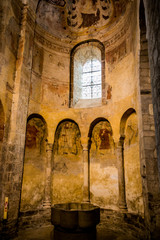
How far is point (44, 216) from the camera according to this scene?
28.5ft

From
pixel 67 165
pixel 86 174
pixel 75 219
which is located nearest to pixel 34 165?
pixel 67 165

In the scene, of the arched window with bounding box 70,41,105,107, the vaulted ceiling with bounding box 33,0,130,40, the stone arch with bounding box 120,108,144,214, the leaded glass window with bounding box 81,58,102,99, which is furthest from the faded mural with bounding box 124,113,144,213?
the vaulted ceiling with bounding box 33,0,130,40

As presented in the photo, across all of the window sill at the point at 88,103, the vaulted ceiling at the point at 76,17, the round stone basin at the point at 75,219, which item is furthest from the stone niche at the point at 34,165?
the vaulted ceiling at the point at 76,17

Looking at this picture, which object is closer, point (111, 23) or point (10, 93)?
point (10, 93)

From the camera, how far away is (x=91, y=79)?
1117 centimetres

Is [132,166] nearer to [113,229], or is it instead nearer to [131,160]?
[131,160]

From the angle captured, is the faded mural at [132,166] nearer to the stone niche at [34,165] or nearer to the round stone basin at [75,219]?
the round stone basin at [75,219]

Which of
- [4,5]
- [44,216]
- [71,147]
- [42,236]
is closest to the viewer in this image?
[42,236]

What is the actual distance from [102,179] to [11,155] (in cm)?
404

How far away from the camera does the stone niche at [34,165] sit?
8.58 metres

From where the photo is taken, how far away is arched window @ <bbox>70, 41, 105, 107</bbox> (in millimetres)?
10508

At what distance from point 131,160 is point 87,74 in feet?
17.3

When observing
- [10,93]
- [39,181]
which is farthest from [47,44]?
[39,181]

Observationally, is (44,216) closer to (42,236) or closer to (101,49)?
(42,236)
